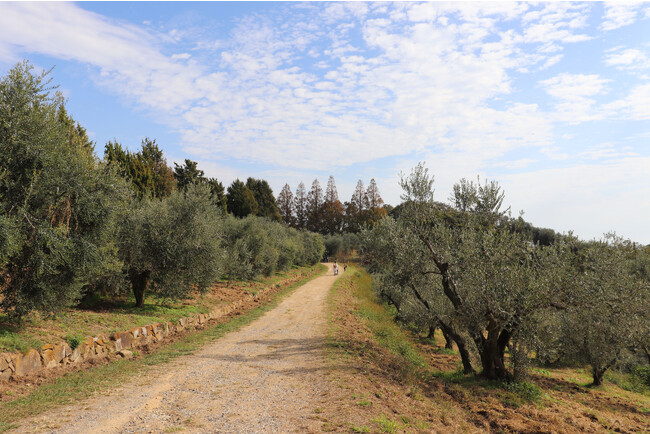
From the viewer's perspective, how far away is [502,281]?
12.6 metres

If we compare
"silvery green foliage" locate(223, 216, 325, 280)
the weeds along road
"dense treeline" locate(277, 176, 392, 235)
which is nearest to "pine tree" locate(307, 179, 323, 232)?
"dense treeline" locate(277, 176, 392, 235)

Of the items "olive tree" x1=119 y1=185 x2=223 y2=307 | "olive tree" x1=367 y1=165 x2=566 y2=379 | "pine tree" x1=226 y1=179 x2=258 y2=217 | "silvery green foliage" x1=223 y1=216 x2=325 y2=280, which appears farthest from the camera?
"pine tree" x1=226 y1=179 x2=258 y2=217

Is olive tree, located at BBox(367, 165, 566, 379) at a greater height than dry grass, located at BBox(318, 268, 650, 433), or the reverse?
olive tree, located at BBox(367, 165, 566, 379)

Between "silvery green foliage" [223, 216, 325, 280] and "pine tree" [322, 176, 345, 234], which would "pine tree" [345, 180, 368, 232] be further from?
"silvery green foliage" [223, 216, 325, 280]

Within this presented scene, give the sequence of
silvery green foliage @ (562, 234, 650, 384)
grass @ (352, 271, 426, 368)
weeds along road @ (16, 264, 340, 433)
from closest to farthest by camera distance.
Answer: weeds along road @ (16, 264, 340, 433), silvery green foliage @ (562, 234, 650, 384), grass @ (352, 271, 426, 368)

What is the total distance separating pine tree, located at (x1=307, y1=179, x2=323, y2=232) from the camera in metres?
108

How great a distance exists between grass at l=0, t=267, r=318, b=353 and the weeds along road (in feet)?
10.7

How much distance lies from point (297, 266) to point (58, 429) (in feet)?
163

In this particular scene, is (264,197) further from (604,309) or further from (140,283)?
(604,309)

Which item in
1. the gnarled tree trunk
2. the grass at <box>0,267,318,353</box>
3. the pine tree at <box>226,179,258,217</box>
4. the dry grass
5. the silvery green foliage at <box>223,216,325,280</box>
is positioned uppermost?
the pine tree at <box>226,179,258,217</box>

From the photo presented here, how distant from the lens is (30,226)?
36.0 ft

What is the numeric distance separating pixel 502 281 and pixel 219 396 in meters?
9.76

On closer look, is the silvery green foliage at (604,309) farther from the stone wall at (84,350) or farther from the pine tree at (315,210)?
the pine tree at (315,210)

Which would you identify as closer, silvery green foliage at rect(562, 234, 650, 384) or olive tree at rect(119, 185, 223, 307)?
silvery green foliage at rect(562, 234, 650, 384)
